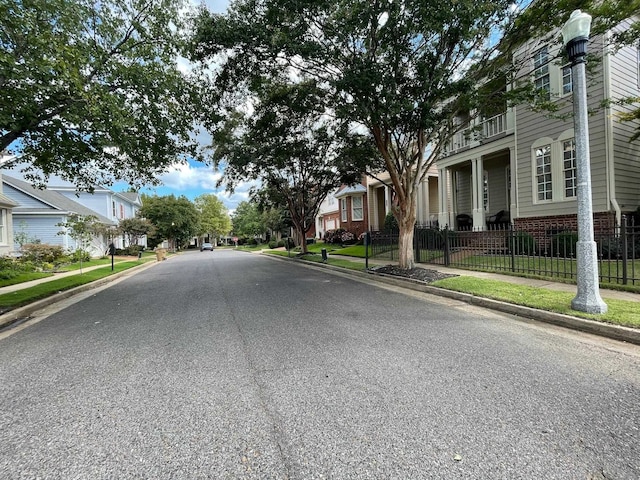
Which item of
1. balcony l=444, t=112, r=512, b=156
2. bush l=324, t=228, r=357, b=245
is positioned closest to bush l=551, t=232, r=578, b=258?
balcony l=444, t=112, r=512, b=156

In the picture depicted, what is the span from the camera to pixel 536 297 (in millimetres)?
6809

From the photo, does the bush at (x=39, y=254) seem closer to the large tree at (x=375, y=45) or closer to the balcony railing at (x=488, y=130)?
the large tree at (x=375, y=45)

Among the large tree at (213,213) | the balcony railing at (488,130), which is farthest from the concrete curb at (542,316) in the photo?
the large tree at (213,213)

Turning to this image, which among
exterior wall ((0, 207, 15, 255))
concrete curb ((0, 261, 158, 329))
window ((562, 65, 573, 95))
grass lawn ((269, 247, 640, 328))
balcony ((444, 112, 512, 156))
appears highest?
window ((562, 65, 573, 95))

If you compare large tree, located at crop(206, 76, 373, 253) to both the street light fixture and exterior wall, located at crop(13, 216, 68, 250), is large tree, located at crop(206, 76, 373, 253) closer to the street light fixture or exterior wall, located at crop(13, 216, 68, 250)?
the street light fixture

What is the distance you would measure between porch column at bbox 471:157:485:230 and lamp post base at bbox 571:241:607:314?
1049 cm

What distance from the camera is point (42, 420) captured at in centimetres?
292

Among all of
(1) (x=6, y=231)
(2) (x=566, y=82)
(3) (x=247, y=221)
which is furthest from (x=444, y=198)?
(3) (x=247, y=221)

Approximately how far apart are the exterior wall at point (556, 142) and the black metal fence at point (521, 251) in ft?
3.53

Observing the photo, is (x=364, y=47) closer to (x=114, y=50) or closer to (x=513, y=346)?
(x=114, y=50)

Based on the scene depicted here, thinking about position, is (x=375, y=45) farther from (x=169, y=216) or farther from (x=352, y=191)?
(x=169, y=216)

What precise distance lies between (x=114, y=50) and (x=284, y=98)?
201 inches

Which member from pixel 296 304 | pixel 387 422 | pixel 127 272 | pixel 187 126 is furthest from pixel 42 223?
pixel 387 422

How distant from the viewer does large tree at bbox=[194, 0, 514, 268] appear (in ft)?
26.0
